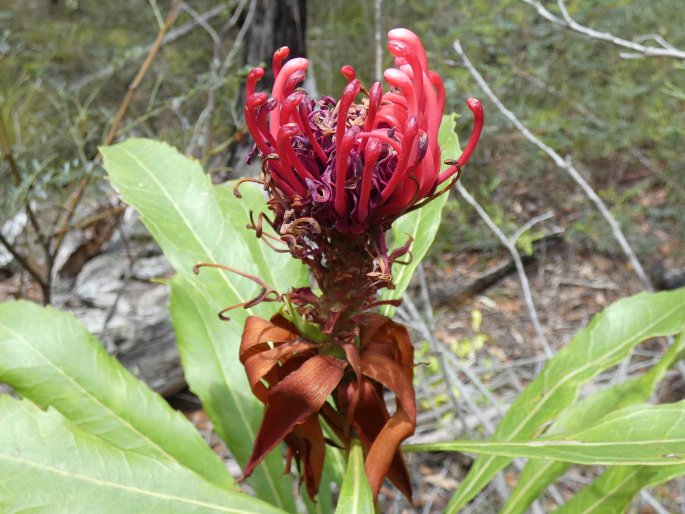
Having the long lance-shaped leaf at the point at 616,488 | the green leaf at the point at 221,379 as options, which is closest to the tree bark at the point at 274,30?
the green leaf at the point at 221,379

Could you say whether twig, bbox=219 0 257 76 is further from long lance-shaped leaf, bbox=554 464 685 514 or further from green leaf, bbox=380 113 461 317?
long lance-shaped leaf, bbox=554 464 685 514

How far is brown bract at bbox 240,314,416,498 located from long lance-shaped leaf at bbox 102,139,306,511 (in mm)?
262

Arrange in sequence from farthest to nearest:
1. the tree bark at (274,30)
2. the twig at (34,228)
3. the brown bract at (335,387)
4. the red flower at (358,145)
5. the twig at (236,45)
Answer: the tree bark at (274,30) → the twig at (236,45) → the twig at (34,228) → the brown bract at (335,387) → the red flower at (358,145)

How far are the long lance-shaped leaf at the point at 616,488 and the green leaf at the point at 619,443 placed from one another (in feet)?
0.92

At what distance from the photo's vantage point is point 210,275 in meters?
1.19

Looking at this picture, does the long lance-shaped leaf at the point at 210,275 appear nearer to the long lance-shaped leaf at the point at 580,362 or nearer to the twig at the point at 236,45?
the long lance-shaped leaf at the point at 580,362

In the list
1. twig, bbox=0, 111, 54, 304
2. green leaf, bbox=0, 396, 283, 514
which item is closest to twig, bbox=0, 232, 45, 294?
twig, bbox=0, 111, 54, 304

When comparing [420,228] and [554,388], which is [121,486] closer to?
[420,228]

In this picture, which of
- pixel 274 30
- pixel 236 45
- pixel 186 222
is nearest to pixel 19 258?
pixel 186 222

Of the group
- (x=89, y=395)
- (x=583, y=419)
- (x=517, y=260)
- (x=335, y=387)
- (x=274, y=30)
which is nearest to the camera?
(x=335, y=387)

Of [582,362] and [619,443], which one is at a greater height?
[619,443]

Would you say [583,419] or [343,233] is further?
[583,419]

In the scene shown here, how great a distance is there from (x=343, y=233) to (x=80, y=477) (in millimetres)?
503

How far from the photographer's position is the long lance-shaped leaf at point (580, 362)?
119 cm
